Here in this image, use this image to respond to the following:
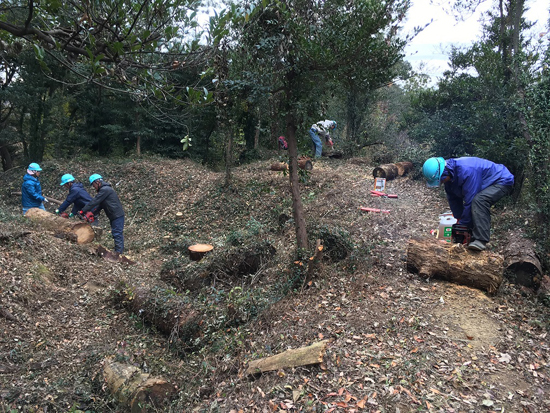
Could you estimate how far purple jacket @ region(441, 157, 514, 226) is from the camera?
499 cm

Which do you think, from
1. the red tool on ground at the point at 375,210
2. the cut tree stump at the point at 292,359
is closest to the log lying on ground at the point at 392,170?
the red tool on ground at the point at 375,210

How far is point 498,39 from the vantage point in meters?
9.20

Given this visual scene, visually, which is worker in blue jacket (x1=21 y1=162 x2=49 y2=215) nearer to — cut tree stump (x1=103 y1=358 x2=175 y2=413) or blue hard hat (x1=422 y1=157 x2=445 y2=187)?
cut tree stump (x1=103 y1=358 x2=175 y2=413)

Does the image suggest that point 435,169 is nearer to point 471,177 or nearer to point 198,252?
point 471,177

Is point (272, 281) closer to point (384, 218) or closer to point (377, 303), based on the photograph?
point (377, 303)

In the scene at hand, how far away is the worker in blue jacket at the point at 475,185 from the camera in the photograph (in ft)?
15.8

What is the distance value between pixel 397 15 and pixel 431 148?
760 centimetres

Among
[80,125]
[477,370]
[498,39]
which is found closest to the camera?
[477,370]

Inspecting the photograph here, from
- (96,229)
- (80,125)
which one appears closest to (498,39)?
(96,229)

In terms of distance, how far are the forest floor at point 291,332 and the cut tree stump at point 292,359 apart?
2.9 inches

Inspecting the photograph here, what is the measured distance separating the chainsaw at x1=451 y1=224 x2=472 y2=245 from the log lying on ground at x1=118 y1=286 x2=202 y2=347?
3913 millimetres

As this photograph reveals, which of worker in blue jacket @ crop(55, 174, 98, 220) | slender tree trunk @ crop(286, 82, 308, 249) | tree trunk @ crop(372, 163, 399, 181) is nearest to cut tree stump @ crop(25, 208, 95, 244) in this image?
worker in blue jacket @ crop(55, 174, 98, 220)

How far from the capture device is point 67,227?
708cm

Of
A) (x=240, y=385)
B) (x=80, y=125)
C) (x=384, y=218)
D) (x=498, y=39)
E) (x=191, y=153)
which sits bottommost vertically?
(x=240, y=385)
